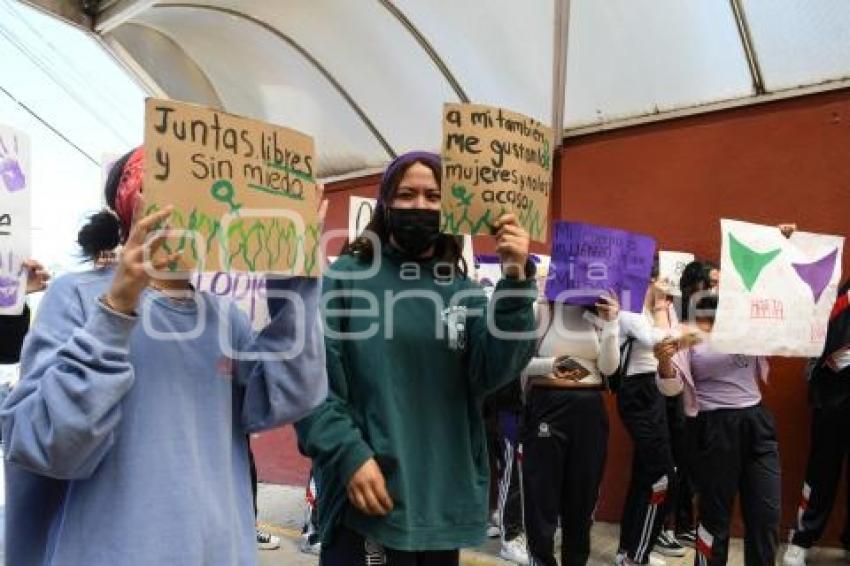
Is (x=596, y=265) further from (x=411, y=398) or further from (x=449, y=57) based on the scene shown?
(x=449, y=57)

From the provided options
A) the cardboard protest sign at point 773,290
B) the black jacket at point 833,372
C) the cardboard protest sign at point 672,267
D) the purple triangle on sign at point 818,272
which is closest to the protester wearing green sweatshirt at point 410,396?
the cardboard protest sign at point 773,290

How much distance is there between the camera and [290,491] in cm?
739

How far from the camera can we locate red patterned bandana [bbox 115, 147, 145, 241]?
5.20ft

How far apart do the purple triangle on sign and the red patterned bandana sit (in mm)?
3363

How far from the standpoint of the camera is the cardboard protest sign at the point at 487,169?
2164 mm

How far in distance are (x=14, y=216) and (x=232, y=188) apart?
1780 millimetres

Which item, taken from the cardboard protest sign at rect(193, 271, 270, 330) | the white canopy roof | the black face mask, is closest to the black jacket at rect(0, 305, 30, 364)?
the cardboard protest sign at rect(193, 271, 270, 330)

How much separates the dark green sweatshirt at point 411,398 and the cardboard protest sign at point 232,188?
0.43 metres

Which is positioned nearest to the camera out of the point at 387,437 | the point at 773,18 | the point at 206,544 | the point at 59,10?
the point at 206,544

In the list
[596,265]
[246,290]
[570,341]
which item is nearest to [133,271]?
[246,290]

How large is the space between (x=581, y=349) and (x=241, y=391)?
2.53m

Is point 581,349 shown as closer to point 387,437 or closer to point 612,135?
point 387,437

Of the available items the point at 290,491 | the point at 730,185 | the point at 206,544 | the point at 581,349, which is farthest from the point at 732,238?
the point at 290,491

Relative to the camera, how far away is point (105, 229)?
1.67 meters
